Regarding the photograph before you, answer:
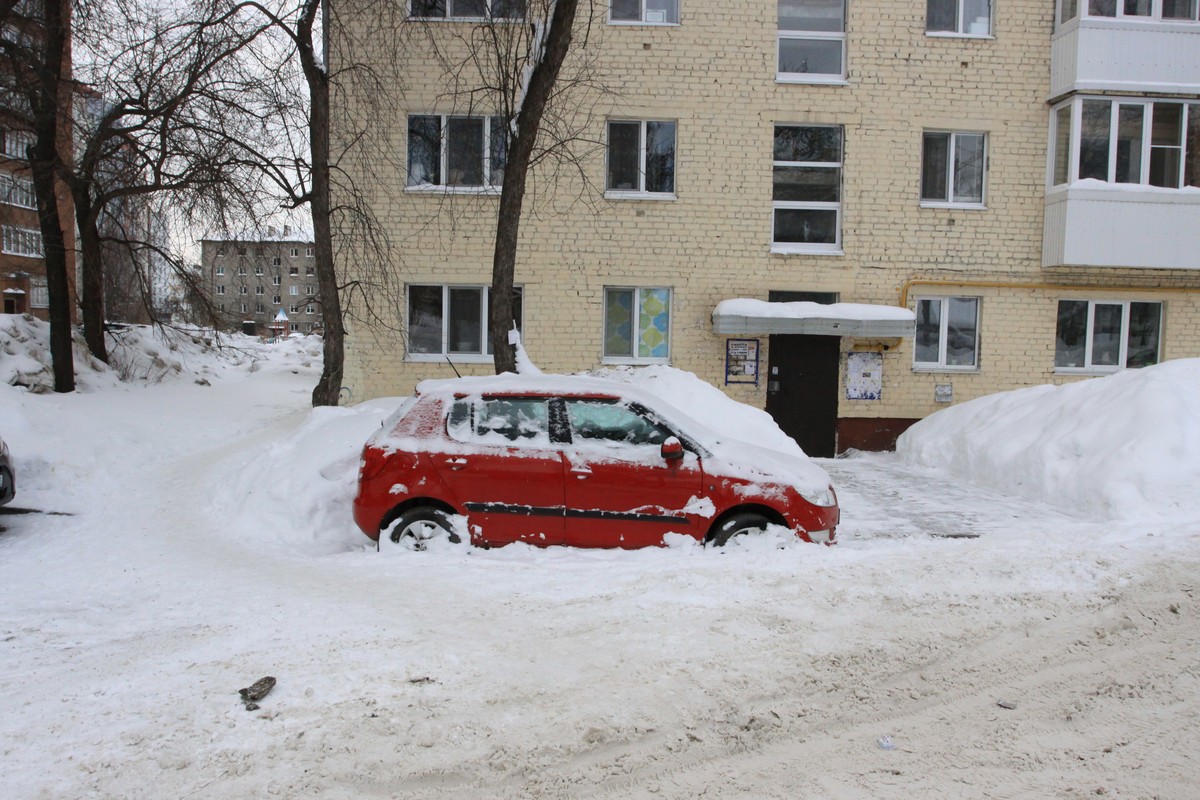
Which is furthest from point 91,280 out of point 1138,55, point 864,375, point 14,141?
point 1138,55

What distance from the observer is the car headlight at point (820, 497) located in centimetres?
621

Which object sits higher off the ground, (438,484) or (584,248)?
(584,248)

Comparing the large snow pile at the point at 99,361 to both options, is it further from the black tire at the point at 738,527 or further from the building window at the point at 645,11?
the black tire at the point at 738,527

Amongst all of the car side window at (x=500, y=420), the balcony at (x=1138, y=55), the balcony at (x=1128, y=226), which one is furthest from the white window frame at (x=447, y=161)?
the balcony at (x=1138, y=55)

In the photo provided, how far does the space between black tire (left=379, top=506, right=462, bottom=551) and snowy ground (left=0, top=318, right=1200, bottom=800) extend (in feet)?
0.44

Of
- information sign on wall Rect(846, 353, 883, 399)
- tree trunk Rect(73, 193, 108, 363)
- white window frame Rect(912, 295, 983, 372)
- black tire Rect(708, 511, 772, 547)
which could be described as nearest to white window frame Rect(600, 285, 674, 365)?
information sign on wall Rect(846, 353, 883, 399)

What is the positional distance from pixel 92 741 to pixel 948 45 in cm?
1502

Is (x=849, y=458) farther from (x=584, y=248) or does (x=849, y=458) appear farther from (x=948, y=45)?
(x=948, y=45)

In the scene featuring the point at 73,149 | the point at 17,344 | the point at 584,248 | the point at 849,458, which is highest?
the point at 73,149

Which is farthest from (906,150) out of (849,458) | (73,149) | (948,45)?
(73,149)

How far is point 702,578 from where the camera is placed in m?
5.40

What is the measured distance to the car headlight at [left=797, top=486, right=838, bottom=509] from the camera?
621cm

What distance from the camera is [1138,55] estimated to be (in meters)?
13.4

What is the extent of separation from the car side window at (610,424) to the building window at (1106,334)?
35.5ft
